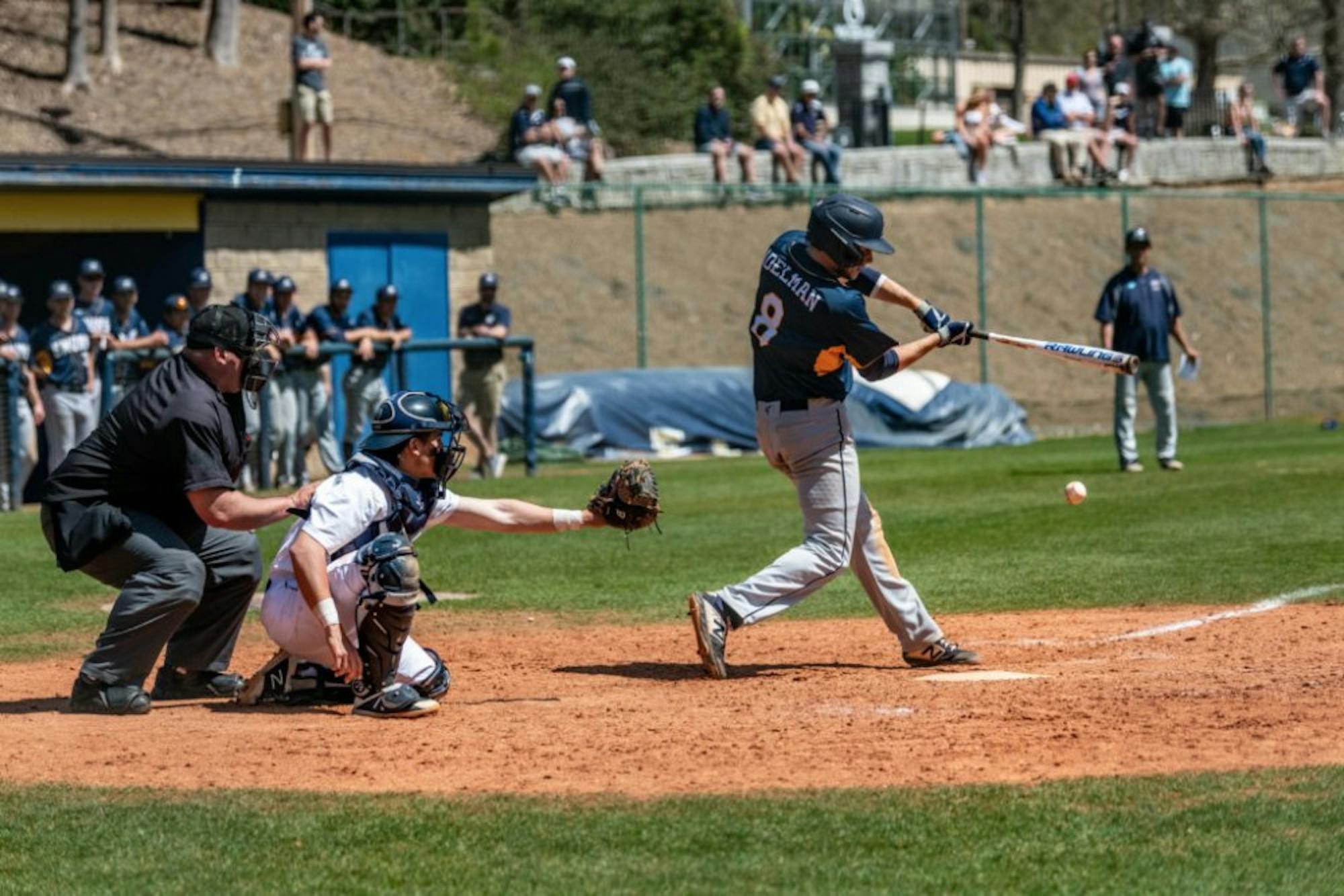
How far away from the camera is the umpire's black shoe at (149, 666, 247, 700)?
862cm

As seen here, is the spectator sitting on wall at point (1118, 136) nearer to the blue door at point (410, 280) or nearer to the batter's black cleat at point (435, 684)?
the blue door at point (410, 280)

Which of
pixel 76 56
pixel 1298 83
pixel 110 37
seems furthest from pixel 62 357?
pixel 1298 83

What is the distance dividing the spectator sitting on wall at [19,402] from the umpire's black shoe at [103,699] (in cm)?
998

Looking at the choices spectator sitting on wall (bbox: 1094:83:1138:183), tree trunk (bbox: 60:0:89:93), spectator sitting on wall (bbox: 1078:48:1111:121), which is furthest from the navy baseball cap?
tree trunk (bbox: 60:0:89:93)

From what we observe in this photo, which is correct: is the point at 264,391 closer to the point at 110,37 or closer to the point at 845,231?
the point at 845,231

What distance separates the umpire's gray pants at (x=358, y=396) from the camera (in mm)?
19453

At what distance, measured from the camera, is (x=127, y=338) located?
714 inches

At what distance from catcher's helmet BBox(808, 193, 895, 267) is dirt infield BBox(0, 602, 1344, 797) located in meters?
1.81

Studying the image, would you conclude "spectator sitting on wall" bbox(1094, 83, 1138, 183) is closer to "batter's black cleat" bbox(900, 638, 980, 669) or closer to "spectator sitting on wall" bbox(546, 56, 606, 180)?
"spectator sitting on wall" bbox(546, 56, 606, 180)

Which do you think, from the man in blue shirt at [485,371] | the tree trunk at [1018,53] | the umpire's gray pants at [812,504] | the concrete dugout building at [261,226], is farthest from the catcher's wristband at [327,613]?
the tree trunk at [1018,53]

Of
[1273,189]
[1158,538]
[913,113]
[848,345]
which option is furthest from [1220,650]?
[913,113]

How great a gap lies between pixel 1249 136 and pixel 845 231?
3390 centimetres

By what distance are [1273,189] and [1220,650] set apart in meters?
33.1

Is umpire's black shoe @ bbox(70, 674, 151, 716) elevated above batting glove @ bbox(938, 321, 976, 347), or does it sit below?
below
